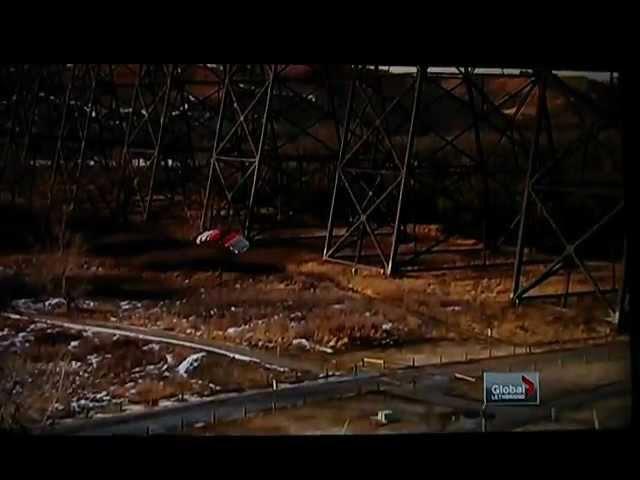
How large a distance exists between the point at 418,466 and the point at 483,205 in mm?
1003

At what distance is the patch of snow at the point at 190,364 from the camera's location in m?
3.46

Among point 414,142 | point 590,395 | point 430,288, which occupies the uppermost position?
point 414,142

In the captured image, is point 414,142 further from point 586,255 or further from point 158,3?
point 158,3

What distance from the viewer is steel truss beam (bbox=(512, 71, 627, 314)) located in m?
3.56

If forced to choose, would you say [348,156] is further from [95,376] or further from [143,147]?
[95,376]

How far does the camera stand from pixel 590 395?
11.5 feet

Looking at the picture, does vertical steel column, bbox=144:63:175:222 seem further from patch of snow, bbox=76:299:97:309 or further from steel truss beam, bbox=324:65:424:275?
steel truss beam, bbox=324:65:424:275

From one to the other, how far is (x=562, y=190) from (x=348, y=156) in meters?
0.82

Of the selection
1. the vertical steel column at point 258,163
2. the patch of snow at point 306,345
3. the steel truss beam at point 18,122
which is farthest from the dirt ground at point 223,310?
the steel truss beam at point 18,122

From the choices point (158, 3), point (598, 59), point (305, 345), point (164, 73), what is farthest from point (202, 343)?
point (598, 59)

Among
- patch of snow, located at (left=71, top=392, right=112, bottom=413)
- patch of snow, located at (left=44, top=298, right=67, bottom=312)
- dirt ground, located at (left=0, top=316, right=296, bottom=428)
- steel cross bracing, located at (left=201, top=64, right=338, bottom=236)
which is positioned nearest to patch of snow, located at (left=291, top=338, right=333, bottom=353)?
dirt ground, located at (left=0, top=316, right=296, bottom=428)

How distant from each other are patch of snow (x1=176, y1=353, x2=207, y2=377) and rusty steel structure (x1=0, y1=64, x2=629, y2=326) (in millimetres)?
521

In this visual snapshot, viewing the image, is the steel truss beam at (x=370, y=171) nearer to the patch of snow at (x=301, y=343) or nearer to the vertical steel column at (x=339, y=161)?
the vertical steel column at (x=339, y=161)

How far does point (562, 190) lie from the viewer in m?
3.64
